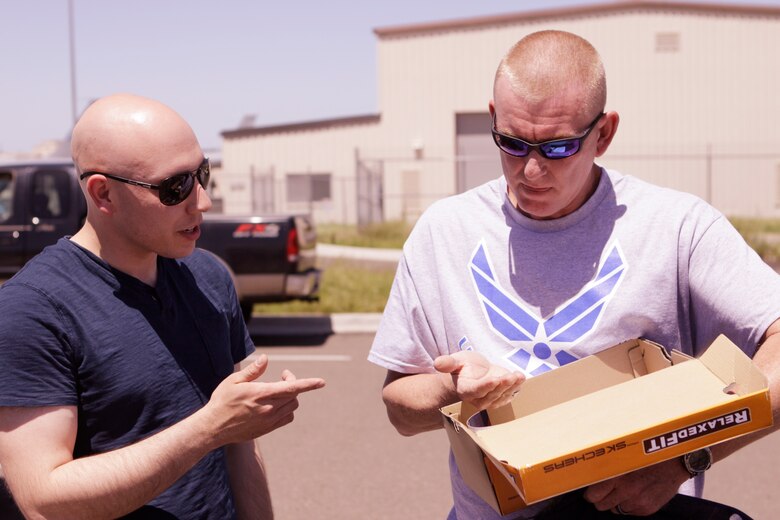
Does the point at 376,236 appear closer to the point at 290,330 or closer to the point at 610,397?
the point at 290,330

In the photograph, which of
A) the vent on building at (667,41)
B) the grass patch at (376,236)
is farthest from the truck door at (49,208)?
the vent on building at (667,41)

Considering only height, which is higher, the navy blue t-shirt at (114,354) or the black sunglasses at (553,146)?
the black sunglasses at (553,146)

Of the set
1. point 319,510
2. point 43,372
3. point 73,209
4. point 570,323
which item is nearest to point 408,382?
point 570,323

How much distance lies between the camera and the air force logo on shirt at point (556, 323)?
6.43ft

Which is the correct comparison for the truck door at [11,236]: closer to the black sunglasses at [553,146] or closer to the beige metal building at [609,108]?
the black sunglasses at [553,146]

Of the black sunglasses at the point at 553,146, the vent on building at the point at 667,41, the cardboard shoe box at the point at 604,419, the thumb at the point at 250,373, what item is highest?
the vent on building at the point at 667,41

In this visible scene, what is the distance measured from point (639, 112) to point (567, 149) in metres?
26.5

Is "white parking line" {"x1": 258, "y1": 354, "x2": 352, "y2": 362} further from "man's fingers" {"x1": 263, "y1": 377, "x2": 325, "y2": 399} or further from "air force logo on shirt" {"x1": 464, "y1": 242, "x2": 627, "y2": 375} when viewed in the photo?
"man's fingers" {"x1": 263, "y1": 377, "x2": 325, "y2": 399}

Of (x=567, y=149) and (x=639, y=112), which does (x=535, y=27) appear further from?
(x=567, y=149)

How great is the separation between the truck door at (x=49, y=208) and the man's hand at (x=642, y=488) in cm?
877

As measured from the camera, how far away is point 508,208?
210cm

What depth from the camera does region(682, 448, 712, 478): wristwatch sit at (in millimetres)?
1706

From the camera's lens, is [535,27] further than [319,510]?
Yes

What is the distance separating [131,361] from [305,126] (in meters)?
28.2
